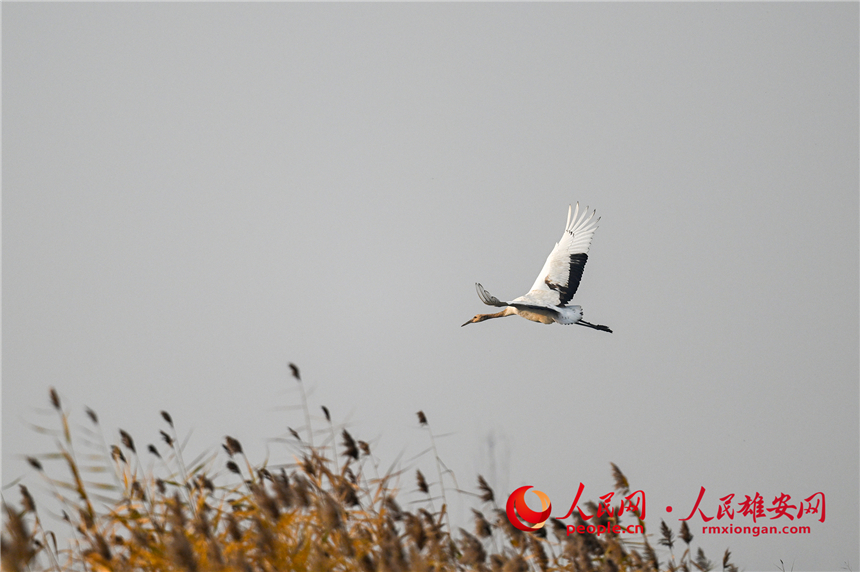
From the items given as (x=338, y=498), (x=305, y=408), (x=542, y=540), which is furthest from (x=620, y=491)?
(x=305, y=408)

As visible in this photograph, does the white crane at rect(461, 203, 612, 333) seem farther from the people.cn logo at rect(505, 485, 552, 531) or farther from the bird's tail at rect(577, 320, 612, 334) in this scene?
the people.cn logo at rect(505, 485, 552, 531)

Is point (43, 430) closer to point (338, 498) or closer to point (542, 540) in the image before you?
point (338, 498)

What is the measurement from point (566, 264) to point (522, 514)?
9.41 feet

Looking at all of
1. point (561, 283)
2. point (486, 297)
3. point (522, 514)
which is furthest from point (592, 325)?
point (522, 514)

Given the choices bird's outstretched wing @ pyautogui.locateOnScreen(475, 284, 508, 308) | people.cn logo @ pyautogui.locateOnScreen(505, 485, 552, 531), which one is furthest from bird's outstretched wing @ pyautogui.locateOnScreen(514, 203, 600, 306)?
people.cn logo @ pyautogui.locateOnScreen(505, 485, 552, 531)

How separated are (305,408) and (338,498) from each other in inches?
17.9

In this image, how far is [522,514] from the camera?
9.75ft

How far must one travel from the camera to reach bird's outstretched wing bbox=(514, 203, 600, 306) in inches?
213

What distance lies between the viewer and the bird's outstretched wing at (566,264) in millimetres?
5422

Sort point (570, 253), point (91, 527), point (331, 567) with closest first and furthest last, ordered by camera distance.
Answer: point (91, 527)
point (331, 567)
point (570, 253)

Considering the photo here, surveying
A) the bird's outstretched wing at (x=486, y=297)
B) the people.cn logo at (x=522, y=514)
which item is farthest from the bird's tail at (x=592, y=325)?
the people.cn logo at (x=522, y=514)

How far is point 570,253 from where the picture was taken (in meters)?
5.62

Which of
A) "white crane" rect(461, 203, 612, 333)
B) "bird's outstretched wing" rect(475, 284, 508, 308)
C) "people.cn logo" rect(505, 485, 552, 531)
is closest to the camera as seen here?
"people.cn logo" rect(505, 485, 552, 531)

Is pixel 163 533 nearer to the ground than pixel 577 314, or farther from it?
nearer to the ground
